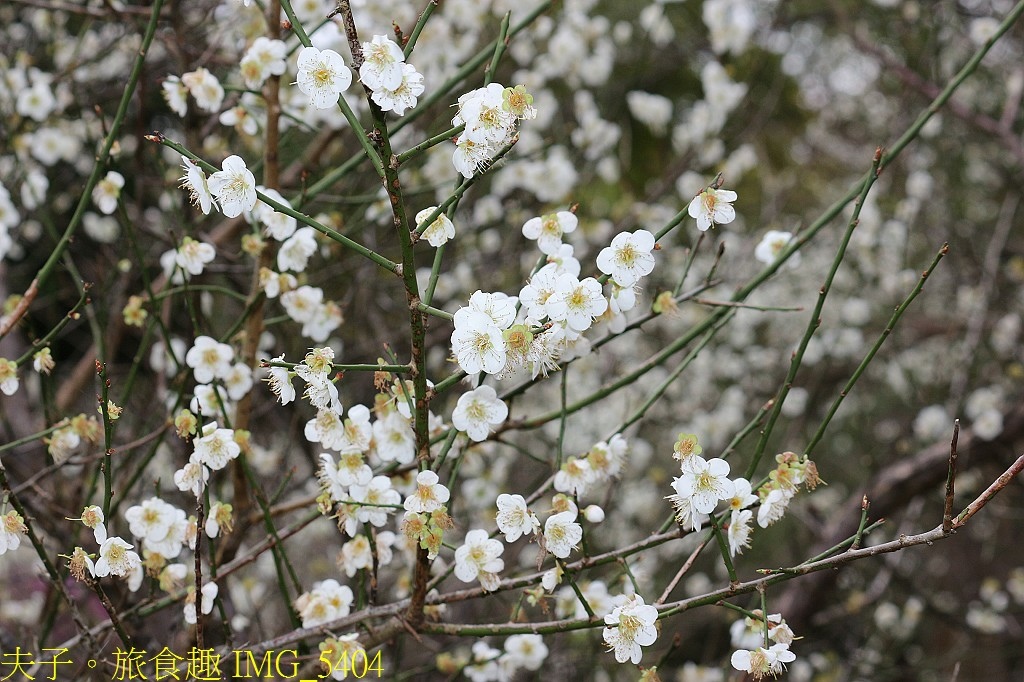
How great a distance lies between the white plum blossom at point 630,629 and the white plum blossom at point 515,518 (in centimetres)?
17

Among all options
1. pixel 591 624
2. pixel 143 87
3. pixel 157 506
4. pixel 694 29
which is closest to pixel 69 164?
pixel 143 87

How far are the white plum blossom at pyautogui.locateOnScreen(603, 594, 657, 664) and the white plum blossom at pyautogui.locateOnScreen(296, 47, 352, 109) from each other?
0.80 metres

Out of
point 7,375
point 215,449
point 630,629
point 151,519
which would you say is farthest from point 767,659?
point 7,375

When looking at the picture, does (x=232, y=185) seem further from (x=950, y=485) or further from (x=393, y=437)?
(x=950, y=485)

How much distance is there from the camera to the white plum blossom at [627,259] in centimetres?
127

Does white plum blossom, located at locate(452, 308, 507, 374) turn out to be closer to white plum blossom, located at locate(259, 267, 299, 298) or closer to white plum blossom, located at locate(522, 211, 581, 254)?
white plum blossom, located at locate(522, 211, 581, 254)

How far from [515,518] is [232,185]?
60 cm

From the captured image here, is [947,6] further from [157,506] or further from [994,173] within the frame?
[157,506]

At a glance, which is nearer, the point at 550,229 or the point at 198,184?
the point at 198,184

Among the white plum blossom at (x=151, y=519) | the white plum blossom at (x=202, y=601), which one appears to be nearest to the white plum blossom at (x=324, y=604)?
the white plum blossom at (x=202, y=601)

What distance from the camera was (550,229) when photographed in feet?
4.47

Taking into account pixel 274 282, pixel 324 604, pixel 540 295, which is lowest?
pixel 324 604

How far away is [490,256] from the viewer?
324 centimetres

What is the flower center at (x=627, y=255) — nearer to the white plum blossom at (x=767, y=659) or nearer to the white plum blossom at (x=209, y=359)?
the white plum blossom at (x=767, y=659)
